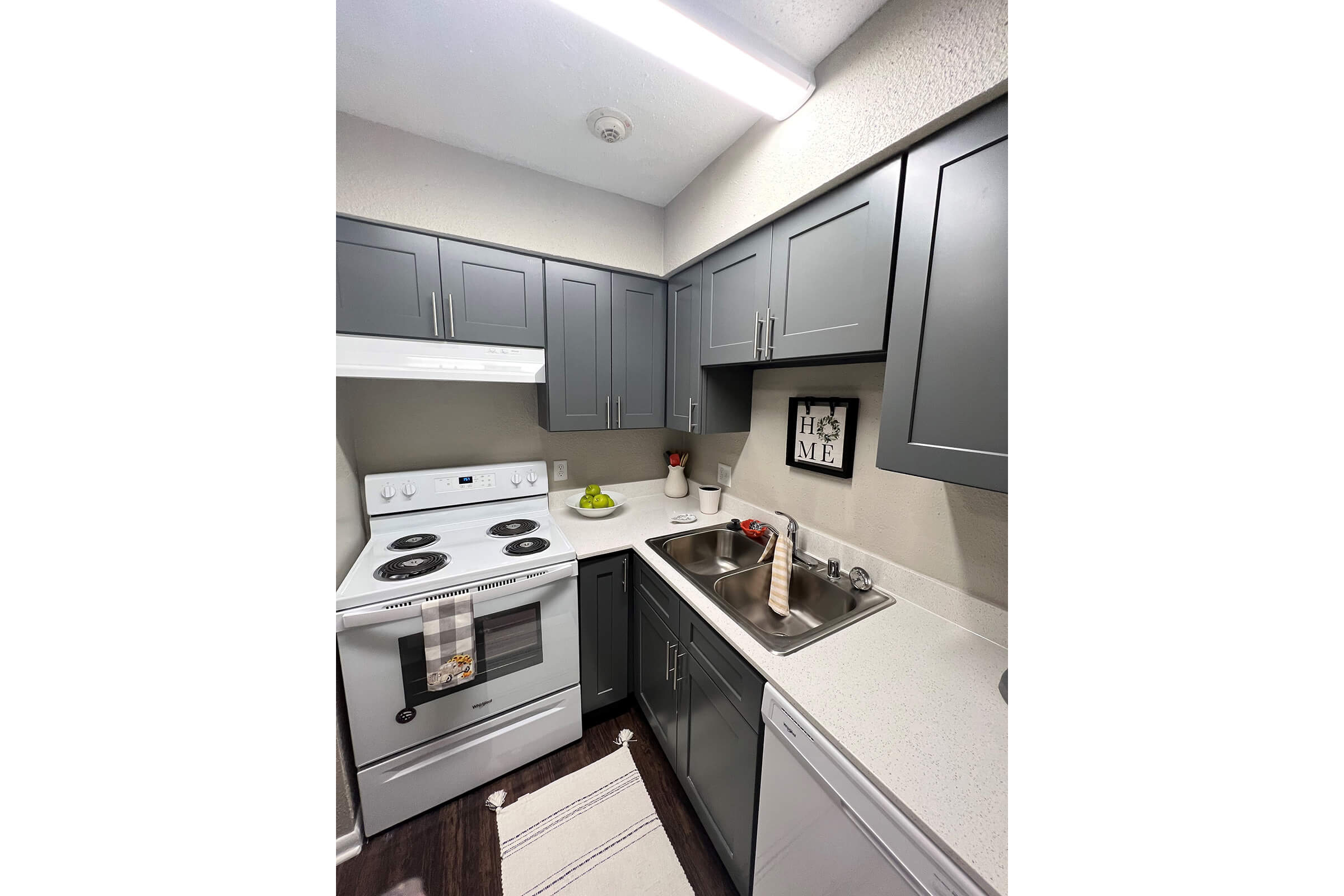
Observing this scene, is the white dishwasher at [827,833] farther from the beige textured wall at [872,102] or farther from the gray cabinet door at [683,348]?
the beige textured wall at [872,102]

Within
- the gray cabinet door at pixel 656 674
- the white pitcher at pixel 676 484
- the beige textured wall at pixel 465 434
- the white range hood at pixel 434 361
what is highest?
the white range hood at pixel 434 361

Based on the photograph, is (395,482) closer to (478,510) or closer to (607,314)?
(478,510)

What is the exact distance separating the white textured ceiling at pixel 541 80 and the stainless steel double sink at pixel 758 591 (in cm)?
145

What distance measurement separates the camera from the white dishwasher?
76 centimetres

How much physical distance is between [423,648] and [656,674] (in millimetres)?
782

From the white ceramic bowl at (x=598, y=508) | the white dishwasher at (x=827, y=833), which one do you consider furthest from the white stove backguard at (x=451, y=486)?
the white dishwasher at (x=827, y=833)

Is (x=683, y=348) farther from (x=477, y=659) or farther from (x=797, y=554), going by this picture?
(x=477, y=659)

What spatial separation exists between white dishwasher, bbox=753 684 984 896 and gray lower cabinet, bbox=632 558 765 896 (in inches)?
2.5

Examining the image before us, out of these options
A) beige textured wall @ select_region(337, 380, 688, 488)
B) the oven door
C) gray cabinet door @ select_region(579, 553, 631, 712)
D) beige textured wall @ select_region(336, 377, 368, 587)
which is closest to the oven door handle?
the oven door

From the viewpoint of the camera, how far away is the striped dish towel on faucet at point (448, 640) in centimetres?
142

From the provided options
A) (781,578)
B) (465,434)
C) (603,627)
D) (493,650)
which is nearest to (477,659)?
(493,650)

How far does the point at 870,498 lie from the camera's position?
1511mm

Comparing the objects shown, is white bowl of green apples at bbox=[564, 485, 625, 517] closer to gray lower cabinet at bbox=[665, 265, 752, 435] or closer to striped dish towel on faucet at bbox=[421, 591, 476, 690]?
gray lower cabinet at bbox=[665, 265, 752, 435]

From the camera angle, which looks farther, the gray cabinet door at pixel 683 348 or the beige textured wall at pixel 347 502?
the gray cabinet door at pixel 683 348
